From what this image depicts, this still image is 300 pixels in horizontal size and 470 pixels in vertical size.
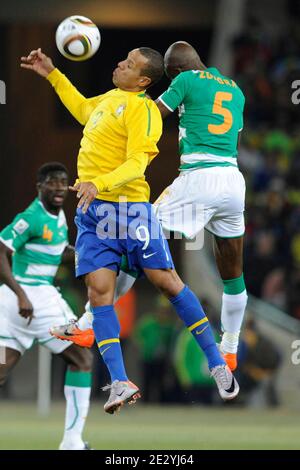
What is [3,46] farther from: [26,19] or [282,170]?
[282,170]

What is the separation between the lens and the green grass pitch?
474 inches

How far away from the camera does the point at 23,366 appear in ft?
72.0

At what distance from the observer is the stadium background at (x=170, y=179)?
1658 cm

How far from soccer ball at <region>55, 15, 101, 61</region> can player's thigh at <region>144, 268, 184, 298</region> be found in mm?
1896

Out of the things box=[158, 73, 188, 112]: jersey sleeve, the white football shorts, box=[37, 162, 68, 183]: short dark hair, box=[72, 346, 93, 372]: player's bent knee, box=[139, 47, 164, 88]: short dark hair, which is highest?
box=[139, 47, 164, 88]: short dark hair

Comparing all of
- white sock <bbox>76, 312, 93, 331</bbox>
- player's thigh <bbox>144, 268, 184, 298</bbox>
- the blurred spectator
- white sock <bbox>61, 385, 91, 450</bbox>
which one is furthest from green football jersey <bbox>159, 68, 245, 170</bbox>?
the blurred spectator

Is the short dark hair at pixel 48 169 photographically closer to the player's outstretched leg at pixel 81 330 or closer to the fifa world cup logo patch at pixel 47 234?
the fifa world cup logo patch at pixel 47 234

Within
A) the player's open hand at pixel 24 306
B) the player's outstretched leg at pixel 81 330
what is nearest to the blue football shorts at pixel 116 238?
the player's outstretched leg at pixel 81 330

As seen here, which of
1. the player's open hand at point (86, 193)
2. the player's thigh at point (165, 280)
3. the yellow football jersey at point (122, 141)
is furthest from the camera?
the player's thigh at point (165, 280)

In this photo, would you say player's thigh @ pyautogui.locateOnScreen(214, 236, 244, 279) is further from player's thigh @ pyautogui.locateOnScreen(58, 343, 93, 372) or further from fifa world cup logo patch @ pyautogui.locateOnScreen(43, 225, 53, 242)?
fifa world cup logo patch @ pyautogui.locateOnScreen(43, 225, 53, 242)

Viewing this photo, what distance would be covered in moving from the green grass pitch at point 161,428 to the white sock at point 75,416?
0.28 metres

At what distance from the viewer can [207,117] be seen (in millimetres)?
10344

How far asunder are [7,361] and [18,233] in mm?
1235

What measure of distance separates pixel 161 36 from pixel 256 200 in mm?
6626
